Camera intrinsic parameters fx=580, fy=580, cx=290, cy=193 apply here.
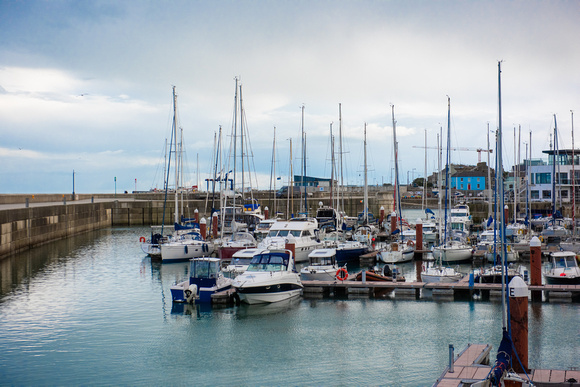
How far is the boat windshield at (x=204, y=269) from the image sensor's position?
2877 centimetres

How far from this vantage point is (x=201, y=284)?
1137 inches

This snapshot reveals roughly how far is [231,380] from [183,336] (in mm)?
5732

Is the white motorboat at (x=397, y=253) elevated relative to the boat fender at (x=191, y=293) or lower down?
elevated

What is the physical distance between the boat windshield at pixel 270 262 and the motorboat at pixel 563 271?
14.6m

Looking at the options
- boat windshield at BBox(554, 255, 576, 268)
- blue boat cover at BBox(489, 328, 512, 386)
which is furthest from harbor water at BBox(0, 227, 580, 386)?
boat windshield at BBox(554, 255, 576, 268)

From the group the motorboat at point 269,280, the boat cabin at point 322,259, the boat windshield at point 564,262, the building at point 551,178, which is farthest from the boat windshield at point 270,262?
the building at point 551,178

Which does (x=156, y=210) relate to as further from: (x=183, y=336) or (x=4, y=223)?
(x=183, y=336)

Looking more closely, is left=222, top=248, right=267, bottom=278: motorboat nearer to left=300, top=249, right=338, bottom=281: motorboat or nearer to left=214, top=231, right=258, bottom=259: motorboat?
left=300, top=249, right=338, bottom=281: motorboat

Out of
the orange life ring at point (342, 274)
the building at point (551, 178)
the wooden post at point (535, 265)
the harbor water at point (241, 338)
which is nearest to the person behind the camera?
the harbor water at point (241, 338)

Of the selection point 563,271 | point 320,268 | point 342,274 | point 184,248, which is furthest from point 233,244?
point 563,271

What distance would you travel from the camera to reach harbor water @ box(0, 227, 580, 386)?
62.2 ft

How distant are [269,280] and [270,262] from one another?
1.41 m

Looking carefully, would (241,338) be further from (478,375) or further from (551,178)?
(551,178)

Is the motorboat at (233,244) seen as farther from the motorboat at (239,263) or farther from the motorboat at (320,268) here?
the motorboat at (320,268)
